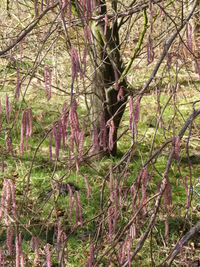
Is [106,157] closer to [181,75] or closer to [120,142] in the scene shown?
[120,142]

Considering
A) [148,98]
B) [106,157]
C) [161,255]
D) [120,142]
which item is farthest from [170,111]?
[161,255]

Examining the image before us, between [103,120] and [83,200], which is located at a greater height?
[103,120]

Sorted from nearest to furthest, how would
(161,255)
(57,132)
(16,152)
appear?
(57,132) → (161,255) → (16,152)

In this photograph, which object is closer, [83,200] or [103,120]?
[103,120]

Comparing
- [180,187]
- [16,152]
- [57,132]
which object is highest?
[57,132]

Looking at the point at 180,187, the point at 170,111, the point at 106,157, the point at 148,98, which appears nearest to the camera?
the point at 180,187

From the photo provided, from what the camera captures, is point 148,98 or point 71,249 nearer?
point 71,249

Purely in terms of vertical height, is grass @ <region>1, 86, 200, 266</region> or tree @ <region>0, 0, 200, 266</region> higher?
tree @ <region>0, 0, 200, 266</region>

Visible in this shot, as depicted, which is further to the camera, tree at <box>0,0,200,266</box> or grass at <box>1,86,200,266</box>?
grass at <box>1,86,200,266</box>

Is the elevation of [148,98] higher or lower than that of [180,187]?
higher

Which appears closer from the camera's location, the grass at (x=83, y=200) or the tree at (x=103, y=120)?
the tree at (x=103, y=120)

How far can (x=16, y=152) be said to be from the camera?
14.4 ft

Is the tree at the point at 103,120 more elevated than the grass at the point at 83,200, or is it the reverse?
the tree at the point at 103,120

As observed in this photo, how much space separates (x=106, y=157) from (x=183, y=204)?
91cm
